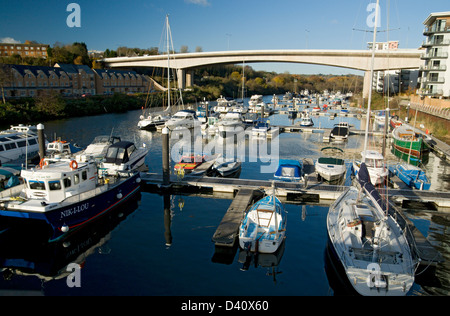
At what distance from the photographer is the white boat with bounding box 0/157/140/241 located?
16.4 m

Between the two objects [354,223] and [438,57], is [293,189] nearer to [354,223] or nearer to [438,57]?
[354,223]

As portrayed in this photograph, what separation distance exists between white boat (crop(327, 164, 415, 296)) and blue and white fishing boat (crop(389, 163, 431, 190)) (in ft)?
30.6

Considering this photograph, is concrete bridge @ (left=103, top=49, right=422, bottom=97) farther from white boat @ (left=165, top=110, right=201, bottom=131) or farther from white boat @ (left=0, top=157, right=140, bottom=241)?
white boat @ (left=0, top=157, right=140, bottom=241)

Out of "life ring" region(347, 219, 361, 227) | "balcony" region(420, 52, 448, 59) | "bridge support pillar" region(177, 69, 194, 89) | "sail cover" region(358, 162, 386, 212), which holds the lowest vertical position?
"life ring" region(347, 219, 361, 227)

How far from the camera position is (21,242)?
1756 centimetres

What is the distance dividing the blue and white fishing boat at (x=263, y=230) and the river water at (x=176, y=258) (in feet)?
2.20

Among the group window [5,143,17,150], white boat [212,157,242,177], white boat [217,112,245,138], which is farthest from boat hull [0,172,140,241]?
white boat [217,112,245,138]

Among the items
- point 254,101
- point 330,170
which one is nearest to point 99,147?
point 330,170

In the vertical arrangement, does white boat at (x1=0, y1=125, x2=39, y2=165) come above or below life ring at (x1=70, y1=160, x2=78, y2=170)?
below

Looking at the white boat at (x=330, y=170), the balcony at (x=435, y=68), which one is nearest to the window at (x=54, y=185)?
the white boat at (x=330, y=170)

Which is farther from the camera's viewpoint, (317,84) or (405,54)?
(317,84)

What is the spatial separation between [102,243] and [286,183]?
43.8ft

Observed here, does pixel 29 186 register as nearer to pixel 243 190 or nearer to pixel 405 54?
pixel 243 190
